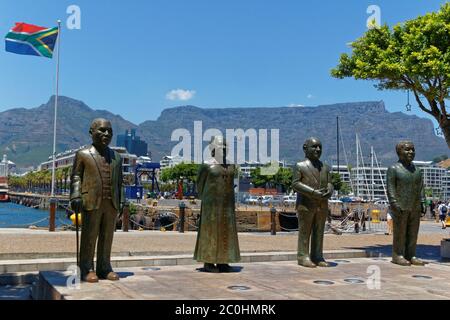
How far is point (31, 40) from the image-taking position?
30.9 meters

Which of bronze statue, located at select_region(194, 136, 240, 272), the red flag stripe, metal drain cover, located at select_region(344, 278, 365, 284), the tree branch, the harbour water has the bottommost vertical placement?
the harbour water

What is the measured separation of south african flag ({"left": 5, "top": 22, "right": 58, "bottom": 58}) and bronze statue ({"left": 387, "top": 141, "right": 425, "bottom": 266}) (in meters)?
26.9

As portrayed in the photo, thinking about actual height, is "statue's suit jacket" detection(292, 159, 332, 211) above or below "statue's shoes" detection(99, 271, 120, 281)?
above

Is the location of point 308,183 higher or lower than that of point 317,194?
higher

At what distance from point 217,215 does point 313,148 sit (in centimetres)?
222

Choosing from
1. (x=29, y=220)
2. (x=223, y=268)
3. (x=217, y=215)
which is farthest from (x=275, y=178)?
(x=217, y=215)

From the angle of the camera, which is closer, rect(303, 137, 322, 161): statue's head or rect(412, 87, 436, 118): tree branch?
rect(303, 137, 322, 161): statue's head

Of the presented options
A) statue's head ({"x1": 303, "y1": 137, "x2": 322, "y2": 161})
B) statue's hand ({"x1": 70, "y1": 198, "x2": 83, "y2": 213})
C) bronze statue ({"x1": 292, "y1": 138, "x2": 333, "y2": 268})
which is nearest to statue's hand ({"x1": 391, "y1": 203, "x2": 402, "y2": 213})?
bronze statue ({"x1": 292, "y1": 138, "x2": 333, "y2": 268})

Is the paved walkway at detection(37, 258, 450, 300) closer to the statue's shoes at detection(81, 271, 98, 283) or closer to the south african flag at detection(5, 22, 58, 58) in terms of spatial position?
the statue's shoes at detection(81, 271, 98, 283)

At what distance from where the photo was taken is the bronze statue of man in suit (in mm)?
6641

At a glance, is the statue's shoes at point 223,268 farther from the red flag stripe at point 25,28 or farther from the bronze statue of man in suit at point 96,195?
the red flag stripe at point 25,28

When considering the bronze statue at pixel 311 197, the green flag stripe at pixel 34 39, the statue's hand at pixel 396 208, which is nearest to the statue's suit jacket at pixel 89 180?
the bronze statue at pixel 311 197

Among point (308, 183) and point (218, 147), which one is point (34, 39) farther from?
point (308, 183)
